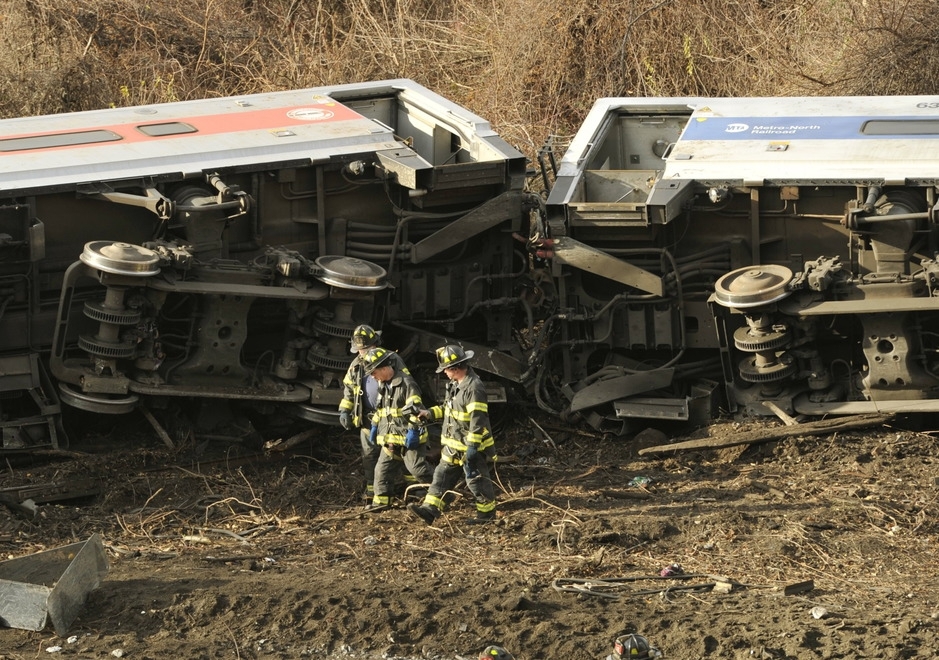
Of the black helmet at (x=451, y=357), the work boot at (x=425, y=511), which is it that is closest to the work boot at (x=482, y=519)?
the work boot at (x=425, y=511)

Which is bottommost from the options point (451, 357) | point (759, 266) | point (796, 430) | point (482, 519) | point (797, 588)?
point (482, 519)

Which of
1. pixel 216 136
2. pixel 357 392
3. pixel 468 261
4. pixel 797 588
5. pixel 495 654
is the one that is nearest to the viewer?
pixel 495 654

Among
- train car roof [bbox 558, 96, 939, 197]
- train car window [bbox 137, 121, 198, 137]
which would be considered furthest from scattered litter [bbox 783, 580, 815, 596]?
train car window [bbox 137, 121, 198, 137]

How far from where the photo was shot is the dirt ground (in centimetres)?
775

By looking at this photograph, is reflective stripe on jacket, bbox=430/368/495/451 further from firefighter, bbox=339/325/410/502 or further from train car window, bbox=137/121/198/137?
train car window, bbox=137/121/198/137

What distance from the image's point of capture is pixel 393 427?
9.93 metres

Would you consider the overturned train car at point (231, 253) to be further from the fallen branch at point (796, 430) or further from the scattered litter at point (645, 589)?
the scattered litter at point (645, 589)

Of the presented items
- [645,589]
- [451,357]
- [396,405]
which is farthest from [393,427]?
[645,589]

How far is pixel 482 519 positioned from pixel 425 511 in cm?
35

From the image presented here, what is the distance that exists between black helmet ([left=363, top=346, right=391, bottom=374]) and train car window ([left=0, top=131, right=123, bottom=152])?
9.43ft

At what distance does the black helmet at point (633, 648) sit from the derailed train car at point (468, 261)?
399 cm

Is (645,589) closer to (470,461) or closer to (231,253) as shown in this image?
(470,461)

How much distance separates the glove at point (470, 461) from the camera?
31.6ft

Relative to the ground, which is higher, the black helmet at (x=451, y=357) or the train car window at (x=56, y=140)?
the train car window at (x=56, y=140)
